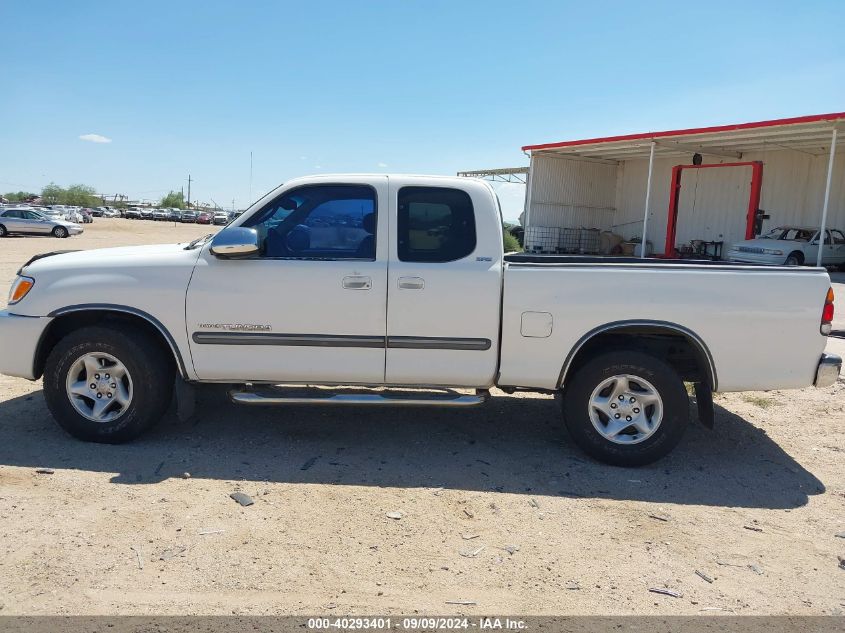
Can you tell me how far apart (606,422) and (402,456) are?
1470mm

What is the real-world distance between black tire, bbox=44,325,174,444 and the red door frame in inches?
934

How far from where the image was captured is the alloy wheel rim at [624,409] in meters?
4.82

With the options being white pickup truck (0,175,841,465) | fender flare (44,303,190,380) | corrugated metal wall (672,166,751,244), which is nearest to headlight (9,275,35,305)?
white pickup truck (0,175,841,465)

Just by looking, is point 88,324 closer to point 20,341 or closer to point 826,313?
point 20,341

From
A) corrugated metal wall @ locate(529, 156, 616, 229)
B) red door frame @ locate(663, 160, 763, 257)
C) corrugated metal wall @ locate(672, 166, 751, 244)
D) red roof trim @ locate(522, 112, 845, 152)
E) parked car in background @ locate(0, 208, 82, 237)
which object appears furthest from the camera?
parked car in background @ locate(0, 208, 82, 237)

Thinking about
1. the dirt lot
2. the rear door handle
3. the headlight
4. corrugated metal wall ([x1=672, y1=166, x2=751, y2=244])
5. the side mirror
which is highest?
corrugated metal wall ([x1=672, y1=166, x2=751, y2=244])

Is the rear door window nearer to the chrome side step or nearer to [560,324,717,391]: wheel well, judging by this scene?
the chrome side step

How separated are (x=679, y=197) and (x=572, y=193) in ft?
13.8

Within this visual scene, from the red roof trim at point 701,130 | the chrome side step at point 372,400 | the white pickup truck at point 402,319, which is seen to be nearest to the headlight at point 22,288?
the white pickup truck at point 402,319

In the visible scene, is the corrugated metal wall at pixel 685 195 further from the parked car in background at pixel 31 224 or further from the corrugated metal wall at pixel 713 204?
the parked car in background at pixel 31 224

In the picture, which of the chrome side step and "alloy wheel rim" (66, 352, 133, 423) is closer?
the chrome side step

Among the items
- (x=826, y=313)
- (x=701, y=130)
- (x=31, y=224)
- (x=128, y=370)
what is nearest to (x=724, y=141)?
(x=701, y=130)

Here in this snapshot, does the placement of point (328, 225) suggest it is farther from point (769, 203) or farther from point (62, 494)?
point (769, 203)

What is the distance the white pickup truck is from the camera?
472cm
